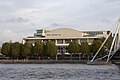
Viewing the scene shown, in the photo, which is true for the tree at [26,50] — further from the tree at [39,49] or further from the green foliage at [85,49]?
the green foliage at [85,49]

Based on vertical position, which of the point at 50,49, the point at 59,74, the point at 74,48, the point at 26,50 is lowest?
the point at 59,74

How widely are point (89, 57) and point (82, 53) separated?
14.9 feet

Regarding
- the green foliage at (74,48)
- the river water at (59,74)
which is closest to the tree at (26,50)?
the green foliage at (74,48)

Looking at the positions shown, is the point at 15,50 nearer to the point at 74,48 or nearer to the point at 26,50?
the point at 26,50

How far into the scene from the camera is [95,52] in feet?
620

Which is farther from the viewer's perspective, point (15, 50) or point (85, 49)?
point (15, 50)

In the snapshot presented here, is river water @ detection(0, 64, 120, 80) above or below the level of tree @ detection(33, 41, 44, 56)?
below

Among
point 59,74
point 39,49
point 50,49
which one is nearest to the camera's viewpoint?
point 59,74

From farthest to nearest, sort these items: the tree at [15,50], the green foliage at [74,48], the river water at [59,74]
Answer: the tree at [15,50], the green foliage at [74,48], the river water at [59,74]

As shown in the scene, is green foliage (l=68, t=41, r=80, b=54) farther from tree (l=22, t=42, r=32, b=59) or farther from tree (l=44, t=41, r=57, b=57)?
tree (l=22, t=42, r=32, b=59)

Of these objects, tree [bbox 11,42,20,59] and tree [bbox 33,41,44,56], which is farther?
tree [bbox 11,42,20,59]

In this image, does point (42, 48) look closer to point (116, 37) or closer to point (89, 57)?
point (89, 57)

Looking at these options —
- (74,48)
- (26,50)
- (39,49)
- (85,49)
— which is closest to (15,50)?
(26,50)

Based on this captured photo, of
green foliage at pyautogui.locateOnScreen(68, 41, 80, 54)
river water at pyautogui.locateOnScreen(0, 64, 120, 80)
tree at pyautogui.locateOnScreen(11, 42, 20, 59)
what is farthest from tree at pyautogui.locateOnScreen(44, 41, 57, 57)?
river water at pyautogui.locateOnScreen(0, 64, 120, 80)
